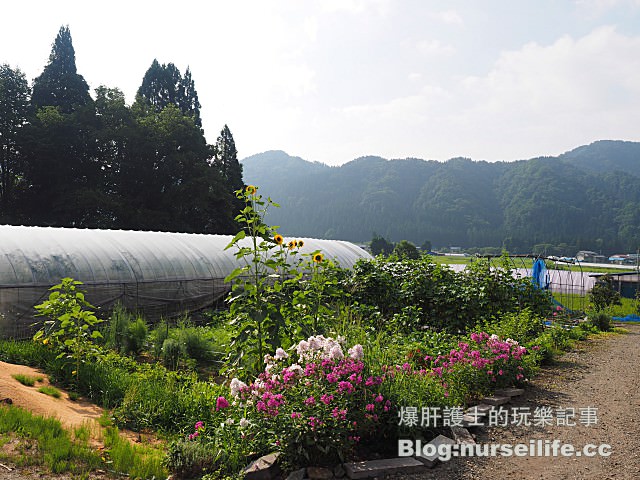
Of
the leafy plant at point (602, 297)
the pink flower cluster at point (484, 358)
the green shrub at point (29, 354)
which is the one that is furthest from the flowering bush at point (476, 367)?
the leafy plant at point (602, 297)

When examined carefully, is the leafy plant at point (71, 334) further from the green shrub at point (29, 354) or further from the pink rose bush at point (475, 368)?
the pink rose bush at point (475, 368)

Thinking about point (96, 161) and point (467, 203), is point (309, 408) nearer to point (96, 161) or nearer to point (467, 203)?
point (96, 161)

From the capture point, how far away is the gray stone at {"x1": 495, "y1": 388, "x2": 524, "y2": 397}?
17.2 feet

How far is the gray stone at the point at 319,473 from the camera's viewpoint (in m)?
3.25

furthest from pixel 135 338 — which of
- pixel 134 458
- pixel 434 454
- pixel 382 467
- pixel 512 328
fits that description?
pixel 512 328

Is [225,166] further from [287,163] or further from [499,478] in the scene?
[287,163]

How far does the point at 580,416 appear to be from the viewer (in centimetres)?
477

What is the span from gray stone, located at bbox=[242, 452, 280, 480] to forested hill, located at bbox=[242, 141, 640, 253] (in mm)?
78095

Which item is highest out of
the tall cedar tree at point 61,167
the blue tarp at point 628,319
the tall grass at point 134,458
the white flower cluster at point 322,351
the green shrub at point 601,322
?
the tall cedar tree at point 61,167

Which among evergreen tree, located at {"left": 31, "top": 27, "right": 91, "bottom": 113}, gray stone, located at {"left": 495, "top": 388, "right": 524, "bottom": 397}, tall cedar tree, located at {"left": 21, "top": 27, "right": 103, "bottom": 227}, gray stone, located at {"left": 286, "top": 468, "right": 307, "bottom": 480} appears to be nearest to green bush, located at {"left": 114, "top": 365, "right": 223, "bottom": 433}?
gray stone, located at {"left": 286, "top": 468, "right": 307, "bottom": 480}

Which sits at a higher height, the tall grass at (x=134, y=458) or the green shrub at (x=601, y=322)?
the tall grass at (x=134, y=458)

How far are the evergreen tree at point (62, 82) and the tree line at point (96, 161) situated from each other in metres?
0.05

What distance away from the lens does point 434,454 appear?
3643mm

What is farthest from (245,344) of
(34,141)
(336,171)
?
(336,171)
